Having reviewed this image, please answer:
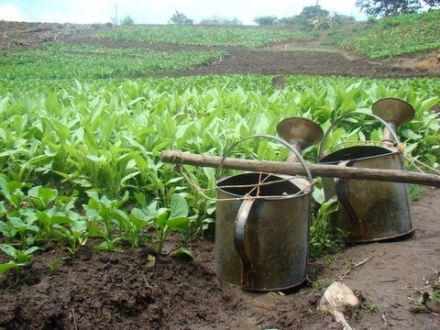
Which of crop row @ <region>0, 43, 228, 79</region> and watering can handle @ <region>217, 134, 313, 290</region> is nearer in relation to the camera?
watering can handle @ <region>217, 134, 313, 290</region>

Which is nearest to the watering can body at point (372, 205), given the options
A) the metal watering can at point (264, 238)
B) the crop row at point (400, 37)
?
the metal watering can at point (264, 238)

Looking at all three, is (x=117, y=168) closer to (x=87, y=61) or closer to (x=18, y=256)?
(x=18, y=256)

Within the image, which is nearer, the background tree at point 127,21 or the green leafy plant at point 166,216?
the green leafy plant at point 166,216

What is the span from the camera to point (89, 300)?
2.65 metres

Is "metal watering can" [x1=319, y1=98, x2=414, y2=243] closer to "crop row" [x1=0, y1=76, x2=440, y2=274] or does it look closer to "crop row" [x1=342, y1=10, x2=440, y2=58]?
"crop row" [x1=0, y1=76, x2=440, y2=274]

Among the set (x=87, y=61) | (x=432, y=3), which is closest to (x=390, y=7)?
(x=432, y=3)

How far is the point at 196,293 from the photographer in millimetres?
3062

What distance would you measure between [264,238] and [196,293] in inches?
18.9

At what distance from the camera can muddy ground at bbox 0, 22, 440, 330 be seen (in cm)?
259

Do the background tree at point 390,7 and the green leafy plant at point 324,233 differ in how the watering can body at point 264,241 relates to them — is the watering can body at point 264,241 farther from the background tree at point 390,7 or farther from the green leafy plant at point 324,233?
the background tree at point 390,7

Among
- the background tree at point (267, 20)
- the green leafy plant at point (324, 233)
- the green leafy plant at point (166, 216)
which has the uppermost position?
the background tree at point (267, 20)

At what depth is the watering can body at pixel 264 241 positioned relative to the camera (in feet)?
9.98

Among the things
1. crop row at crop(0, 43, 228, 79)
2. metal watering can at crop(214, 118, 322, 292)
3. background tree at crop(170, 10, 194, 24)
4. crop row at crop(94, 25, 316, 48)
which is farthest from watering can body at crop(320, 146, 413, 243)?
background tree at crop(170, 10, 194, 24)

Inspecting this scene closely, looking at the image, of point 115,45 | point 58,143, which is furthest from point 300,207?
point 115,45
